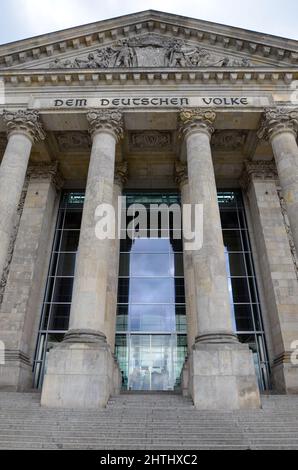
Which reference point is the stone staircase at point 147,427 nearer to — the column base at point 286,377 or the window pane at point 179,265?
the column base at point 286,377

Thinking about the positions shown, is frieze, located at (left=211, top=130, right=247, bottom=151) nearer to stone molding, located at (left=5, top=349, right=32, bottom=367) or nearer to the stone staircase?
the stone staircase

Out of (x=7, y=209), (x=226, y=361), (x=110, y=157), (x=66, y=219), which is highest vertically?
(x=66, y=219)

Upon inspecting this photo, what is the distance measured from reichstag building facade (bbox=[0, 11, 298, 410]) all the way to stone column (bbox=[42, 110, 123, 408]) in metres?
0.09

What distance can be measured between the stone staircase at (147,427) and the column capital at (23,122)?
12.9 m

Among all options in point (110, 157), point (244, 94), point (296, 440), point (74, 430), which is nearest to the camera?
point (296, 440)

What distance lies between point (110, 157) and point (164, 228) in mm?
7398

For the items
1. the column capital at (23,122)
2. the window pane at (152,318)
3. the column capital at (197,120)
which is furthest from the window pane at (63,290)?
the column capital at (197,120)

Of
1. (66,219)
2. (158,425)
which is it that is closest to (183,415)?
(158,425)

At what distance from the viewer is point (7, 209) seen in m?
16.1

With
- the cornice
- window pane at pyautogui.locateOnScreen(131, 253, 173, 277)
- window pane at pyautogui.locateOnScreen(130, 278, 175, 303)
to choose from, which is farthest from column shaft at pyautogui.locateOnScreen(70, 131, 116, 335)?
window pane at pyautogui.locateOnScreen(131, 253, 173, 277)

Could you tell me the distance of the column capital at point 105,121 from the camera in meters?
18.2

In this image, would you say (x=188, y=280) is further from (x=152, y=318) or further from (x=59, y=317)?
(x=59, y=317)

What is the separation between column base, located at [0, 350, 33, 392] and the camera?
16.1 metres

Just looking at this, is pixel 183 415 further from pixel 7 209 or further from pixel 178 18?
pixel 178 18
